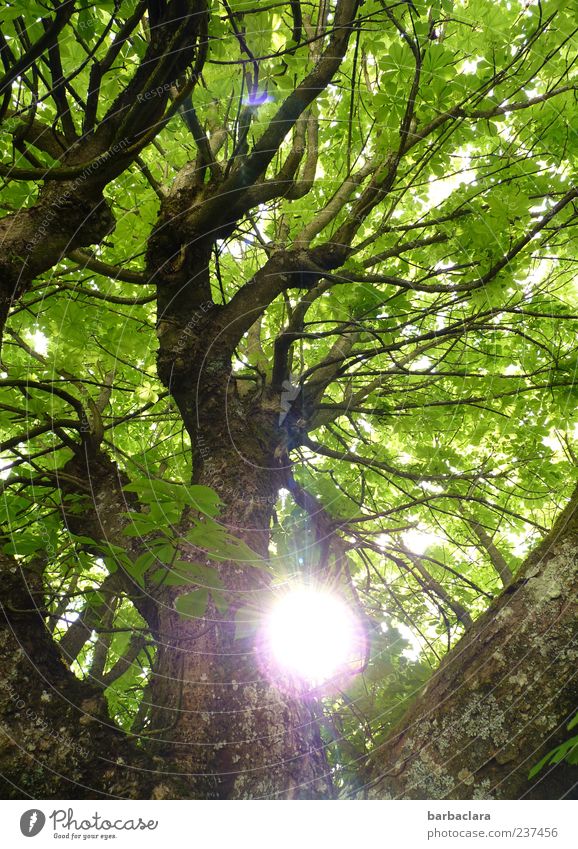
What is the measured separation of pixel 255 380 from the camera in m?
3.77

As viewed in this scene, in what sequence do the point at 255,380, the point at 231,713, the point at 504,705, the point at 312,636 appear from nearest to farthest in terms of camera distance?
the point at 504,705 → the point at 231,713 → the point at 312,636 → the point at 255,380

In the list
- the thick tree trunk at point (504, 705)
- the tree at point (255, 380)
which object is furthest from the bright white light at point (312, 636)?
the thick tree trunk at point (504, 705)

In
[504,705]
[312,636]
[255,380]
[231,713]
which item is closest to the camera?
[504,705]

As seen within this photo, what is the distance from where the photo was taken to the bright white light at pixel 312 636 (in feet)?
8.26

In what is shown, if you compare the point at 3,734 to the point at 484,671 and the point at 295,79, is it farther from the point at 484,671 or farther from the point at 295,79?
the point at 295,79

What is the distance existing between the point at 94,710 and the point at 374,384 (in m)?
3.04

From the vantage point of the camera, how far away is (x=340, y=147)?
4.40 m

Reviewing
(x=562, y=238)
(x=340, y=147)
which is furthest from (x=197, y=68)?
(x=562, y=238)

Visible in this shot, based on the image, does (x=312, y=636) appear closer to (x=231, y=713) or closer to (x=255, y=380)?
(x=231, y=713)
